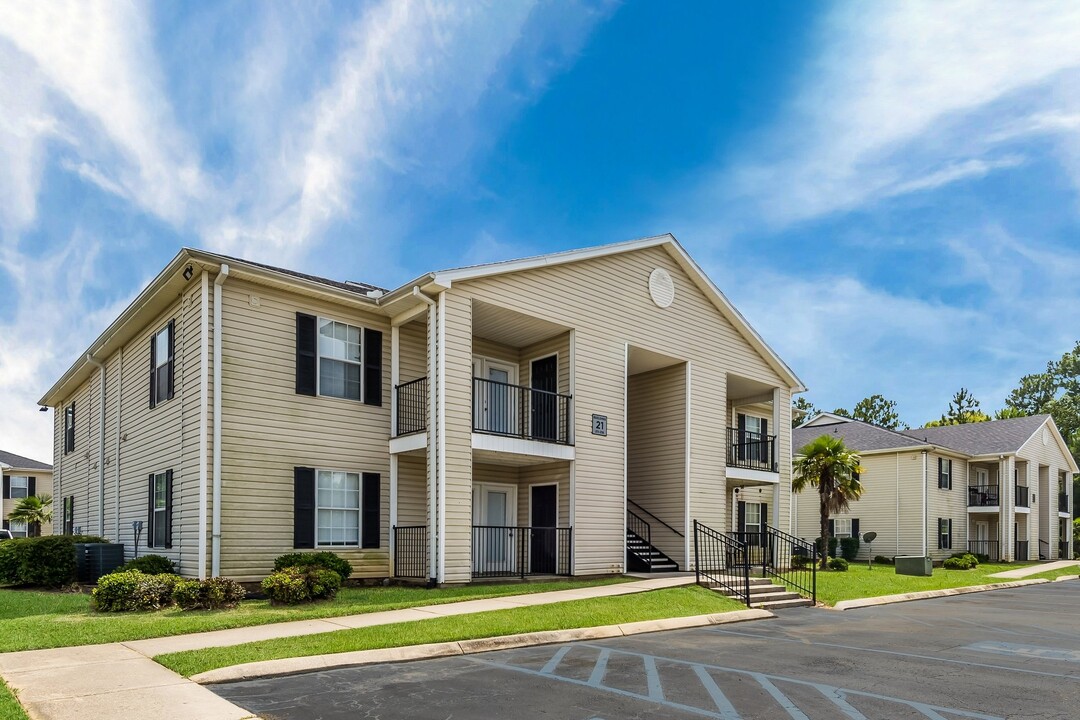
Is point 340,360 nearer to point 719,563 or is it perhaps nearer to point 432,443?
point 432,443

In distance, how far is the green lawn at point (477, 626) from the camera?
8.66 m

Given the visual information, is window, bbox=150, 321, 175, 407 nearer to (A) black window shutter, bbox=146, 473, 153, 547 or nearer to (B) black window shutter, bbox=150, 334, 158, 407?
(B) black window shutter, bbox=150, 334, 158, 407

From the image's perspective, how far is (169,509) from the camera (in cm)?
1543

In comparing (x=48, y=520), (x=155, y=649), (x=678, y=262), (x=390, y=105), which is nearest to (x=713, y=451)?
(x=678, y=262)

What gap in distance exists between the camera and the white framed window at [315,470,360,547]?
1568cm

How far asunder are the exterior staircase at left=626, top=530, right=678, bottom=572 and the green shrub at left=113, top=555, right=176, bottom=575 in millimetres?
10559

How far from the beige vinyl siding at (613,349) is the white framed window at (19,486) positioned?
43.4 m

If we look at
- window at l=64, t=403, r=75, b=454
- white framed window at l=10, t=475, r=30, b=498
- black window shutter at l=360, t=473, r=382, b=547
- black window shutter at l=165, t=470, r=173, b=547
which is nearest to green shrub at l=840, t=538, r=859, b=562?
black window shutter at l=360, t=473, r=382, b=547

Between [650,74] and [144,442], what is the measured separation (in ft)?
53.1

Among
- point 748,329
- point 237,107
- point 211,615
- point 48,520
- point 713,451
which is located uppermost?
point 237,107

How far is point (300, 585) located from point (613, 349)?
9250 millimetres

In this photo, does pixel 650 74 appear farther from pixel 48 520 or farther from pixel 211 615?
pixel 48 520

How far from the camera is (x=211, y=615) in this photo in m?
Result: 11.6

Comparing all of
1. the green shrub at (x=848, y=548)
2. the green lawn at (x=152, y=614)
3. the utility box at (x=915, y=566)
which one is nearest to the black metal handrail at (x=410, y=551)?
the green lawn at (x=152, y=614)
